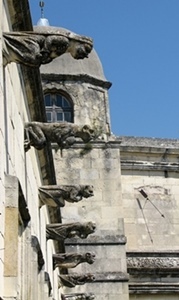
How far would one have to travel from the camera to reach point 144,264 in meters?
16.5

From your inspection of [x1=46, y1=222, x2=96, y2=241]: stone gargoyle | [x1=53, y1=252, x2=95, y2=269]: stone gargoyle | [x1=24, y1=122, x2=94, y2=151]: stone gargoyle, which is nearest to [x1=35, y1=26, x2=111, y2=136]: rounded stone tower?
[x1=53, y1=252, x2=95, y2=269]: stone gargoyle

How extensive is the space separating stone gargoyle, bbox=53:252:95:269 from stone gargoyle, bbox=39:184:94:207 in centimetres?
298

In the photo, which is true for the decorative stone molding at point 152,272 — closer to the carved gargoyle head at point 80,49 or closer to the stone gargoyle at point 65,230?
the stone gargoyle at point 65,230

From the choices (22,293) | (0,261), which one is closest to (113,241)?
(22,293)

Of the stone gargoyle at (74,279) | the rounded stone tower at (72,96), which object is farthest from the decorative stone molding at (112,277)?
the rounded stone tower at (72,96)

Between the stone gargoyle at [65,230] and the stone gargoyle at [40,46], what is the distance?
5.99 m

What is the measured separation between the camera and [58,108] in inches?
658

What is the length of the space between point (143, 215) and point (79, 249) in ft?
10.2

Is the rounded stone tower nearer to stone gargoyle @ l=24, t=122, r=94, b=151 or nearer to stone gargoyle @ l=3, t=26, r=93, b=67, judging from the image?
stone gargoyle @ l=24, t=122, r=94, b=151

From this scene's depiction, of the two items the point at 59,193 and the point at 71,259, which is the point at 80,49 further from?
the point at 71,259

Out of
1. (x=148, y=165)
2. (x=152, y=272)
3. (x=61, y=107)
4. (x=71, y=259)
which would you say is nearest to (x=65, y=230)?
(x=71, y=259)

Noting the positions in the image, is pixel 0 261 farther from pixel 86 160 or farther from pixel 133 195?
pixel 133 195

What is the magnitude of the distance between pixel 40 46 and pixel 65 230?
636 centimetres

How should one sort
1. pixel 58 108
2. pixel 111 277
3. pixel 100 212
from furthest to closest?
pixel 58 108 → pixel 100 212 → pixel 111 277
